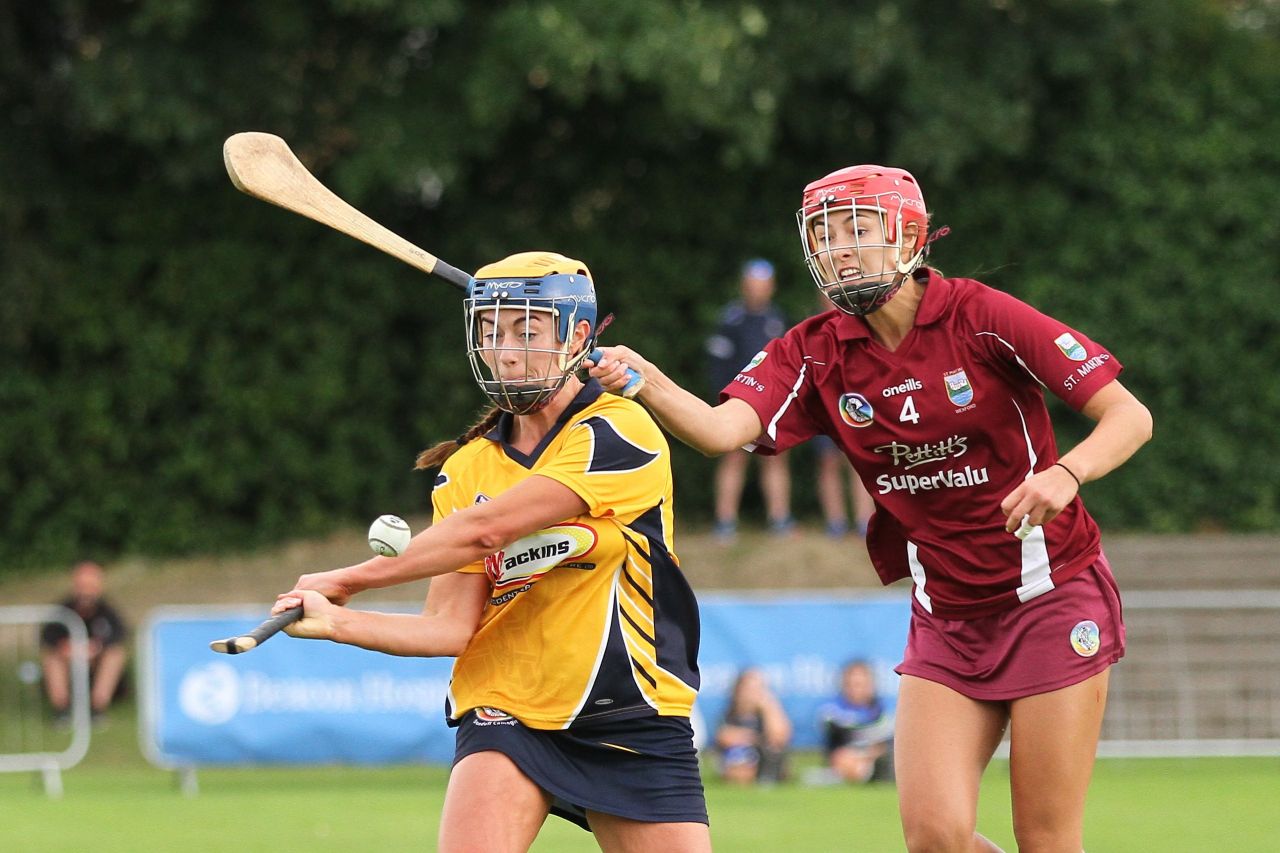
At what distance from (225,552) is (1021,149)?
27.4ft

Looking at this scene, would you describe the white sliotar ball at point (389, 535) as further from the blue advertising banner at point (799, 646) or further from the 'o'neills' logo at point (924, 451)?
the blue advertising banner at point (799, 646)

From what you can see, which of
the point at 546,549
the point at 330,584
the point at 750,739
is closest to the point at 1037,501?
the point at 546,549

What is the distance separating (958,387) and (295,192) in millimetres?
1945

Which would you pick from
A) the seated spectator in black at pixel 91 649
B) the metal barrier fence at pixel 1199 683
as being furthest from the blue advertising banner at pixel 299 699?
the metal barrier fence at pixel 1199 683

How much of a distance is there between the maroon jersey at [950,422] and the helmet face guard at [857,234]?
24 centimetres

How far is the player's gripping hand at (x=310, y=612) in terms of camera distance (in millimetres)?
4492

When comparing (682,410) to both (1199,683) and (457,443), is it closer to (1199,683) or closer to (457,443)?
(457,443)

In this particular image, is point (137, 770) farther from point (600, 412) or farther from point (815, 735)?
point (600, 412)

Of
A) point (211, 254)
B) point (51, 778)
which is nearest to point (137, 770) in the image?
point (51, 778)

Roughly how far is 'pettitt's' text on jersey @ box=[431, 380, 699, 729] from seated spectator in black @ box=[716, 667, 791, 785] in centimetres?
714

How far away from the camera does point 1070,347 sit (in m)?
5.19

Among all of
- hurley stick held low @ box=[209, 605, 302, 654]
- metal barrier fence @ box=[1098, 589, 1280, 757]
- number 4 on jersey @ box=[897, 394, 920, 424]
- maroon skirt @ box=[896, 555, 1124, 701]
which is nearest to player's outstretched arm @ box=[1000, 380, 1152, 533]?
number 4 on jersey @ box=[897, 394, 920, 424]

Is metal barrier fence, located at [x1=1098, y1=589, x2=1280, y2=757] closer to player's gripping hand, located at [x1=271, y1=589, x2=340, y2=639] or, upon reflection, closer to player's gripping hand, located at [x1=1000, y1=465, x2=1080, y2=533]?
player's gripping hand, located at [x1=1000, y1=465, x2=1080, y2=533]

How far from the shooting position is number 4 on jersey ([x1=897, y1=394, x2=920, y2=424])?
17.6 ft
